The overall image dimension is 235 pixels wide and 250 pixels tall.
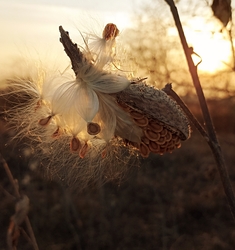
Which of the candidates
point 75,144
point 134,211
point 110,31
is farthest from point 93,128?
point 134,211

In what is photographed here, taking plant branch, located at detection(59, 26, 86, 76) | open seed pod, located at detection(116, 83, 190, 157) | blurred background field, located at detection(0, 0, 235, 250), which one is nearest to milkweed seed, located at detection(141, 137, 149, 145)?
open seed pod, located at detection(116, 83, 190, 157)

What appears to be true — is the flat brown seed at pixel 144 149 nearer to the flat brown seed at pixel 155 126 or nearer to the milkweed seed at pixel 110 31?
the flat brown seed at pixel 155 126

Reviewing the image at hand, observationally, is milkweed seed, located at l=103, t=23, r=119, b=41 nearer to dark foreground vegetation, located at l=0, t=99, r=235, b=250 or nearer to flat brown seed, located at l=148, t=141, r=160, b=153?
flat brown seed, located at l=148, t=141, r=160, b=153

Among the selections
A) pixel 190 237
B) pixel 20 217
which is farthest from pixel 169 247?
pixel 20 217

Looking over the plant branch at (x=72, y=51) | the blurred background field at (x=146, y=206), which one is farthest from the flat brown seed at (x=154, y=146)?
the blurred background field at (x=146, y=206)

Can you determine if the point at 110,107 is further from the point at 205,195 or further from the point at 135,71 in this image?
the point at 205,195

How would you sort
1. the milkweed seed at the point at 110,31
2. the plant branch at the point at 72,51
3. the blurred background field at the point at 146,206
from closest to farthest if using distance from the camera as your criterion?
1. the plant branch at the point at 72,51
2. the milkweed seed at the point at 110,31
3. the blurred background field at the point at 146,206
